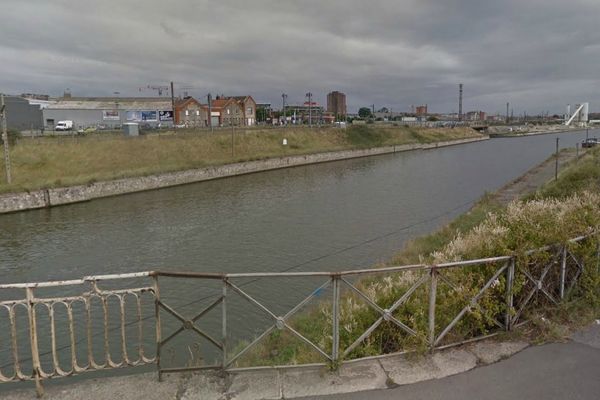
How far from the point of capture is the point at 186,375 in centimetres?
425

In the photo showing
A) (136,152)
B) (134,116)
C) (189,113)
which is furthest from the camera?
(189,113)

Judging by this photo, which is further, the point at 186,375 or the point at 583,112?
the point at 583,112

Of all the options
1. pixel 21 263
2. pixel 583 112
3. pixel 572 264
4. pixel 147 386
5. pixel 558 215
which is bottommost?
pixel 21 263

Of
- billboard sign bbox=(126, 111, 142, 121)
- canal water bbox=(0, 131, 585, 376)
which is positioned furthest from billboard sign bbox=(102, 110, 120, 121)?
canal water bbox=(0, 131, 585, 376)

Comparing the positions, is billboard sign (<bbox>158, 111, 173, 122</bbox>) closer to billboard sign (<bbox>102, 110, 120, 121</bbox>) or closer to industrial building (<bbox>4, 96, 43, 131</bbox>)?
billboard sign (<bbox>102, 110, 120, 121</bbox>)

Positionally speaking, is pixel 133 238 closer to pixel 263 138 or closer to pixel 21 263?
pixel 21 263

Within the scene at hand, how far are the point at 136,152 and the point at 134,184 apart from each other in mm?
8480

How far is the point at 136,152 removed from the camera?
3703 cm

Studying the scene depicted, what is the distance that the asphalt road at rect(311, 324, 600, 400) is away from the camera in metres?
3.80

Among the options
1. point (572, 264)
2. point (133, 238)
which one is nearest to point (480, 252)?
point (572, 264)

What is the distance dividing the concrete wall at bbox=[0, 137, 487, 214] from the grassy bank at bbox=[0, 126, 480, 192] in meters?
0.54

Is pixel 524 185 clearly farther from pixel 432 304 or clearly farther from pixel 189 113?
pixel 189 113

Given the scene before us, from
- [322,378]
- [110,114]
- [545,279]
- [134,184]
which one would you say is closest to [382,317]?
[322,378]

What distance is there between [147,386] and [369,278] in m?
6.67
